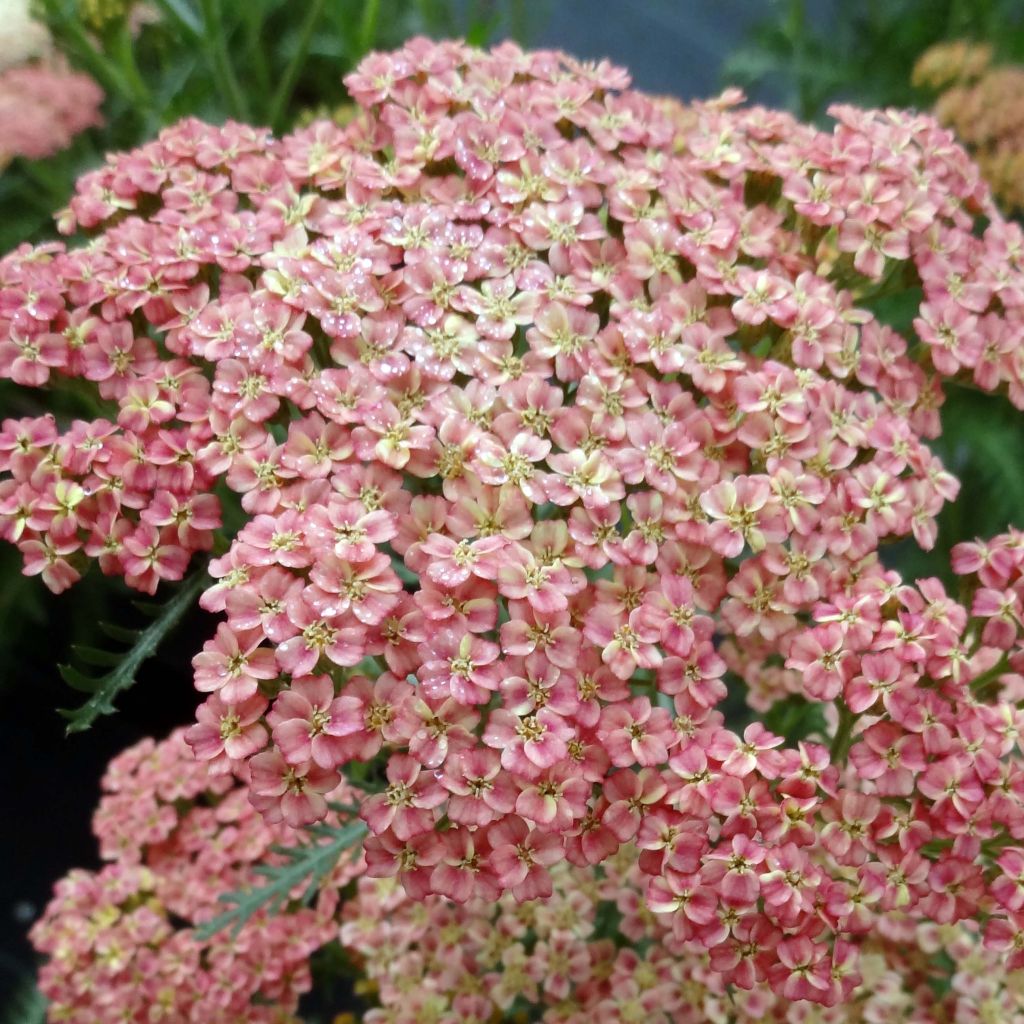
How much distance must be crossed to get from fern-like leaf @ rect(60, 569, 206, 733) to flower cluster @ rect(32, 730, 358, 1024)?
0.22 meters

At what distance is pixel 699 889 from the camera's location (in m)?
0.63

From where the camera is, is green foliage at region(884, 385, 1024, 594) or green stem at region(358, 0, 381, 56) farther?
green foliage at region(884, 385, 1024, 594)

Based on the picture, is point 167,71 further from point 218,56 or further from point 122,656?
point 122,656

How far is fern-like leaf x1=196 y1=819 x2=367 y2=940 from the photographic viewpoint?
2.84 feet

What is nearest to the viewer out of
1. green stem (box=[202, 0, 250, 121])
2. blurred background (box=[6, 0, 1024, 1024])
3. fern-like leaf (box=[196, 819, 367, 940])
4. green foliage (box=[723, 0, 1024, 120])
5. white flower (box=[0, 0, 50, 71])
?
fern-like leaf (box=[196, 819, 367, 940])

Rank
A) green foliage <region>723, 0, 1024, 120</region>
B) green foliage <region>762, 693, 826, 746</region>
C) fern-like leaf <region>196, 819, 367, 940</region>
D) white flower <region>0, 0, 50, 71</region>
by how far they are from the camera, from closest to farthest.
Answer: fern-like leaf <region>196, 819, 367, 940</region> < green foliage <region>762, 693, 826, 746</region> < white flower <region>0, 0, 50, 71</region> < green foliage <region>723, 0, 1024, 120</region>

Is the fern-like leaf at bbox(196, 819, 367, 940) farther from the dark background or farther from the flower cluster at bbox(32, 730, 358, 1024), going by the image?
the dark background

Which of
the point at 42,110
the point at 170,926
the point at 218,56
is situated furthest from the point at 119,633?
the point at 42,110

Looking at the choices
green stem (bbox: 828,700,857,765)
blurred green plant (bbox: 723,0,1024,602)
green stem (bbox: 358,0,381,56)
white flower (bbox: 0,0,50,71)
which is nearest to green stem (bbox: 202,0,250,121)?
green stem (bbox: 358,0,381,56)

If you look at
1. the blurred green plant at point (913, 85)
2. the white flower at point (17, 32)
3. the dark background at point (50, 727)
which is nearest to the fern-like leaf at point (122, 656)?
the dark background at point (50, 727)

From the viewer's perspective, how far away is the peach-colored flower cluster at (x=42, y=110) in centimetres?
127

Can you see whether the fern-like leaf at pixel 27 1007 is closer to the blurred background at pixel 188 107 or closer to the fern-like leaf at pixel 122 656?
the blurred background at pixel 188 107

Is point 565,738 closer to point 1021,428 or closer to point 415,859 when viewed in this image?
point 415,859

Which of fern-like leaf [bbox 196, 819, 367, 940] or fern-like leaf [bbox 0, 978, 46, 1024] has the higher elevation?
fern-like leaf [bbox 196, 819, 367, 940]
